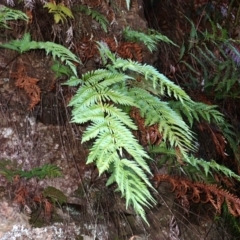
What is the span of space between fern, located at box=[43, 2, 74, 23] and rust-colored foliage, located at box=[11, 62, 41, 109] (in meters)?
0.40

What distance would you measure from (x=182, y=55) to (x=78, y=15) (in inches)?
34.9

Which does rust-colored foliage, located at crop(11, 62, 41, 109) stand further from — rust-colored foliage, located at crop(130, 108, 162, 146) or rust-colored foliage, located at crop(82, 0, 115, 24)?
rust-colored foliage, located at crop(82, 0, 115, 24)

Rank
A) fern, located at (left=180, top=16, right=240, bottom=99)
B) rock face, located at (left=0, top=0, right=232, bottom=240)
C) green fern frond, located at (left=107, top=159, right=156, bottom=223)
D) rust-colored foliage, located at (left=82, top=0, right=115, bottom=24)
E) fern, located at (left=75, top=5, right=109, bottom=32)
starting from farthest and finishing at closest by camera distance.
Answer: fern, located at (left=180, top=16, right=240, bottom=99), rust-colored foliage, located at (left=82, top=0, right=115, bottom=24), fern, located at (left=75, top=5, right=109, bottom=32), rock face, located at (left=0, top=0, right=232, bottom=240), green fern frond, located at (left=107, top=159, right=156, bottom=223)

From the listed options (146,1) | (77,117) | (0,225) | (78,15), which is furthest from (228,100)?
(0,225)

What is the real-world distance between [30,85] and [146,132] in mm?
712

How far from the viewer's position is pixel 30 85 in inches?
81.7

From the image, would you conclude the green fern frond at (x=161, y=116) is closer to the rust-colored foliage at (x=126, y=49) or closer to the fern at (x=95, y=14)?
the rust-colored foliage at (x=126, y=49)

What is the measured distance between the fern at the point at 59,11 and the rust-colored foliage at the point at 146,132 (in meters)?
0.74

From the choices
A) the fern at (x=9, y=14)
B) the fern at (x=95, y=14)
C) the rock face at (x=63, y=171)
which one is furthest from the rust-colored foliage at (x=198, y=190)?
the fern at (x=9, y=14)

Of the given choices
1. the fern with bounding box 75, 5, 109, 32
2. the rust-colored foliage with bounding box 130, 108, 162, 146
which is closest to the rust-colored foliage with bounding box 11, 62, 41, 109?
the rust-colored foliage with bounding box 130, 108, 162, 146

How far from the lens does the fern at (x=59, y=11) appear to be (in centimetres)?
221

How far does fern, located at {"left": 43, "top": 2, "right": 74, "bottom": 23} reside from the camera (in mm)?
2213

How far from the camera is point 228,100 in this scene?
3.07 m

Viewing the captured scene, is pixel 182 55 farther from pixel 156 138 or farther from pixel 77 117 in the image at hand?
pixel 77 117
